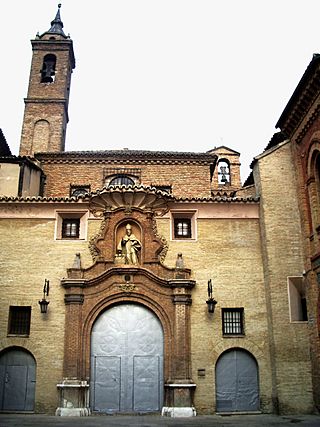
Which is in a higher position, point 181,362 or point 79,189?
point 79,189

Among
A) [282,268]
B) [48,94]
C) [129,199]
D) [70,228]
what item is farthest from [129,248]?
[48,94]

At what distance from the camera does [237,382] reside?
16625mm

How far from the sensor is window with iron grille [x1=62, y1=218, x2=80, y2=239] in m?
18.5

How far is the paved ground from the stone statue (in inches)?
210

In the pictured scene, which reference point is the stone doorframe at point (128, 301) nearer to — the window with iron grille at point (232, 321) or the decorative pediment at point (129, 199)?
the window with iron grille at point (232, 321)

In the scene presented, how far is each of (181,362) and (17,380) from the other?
18.6 ft

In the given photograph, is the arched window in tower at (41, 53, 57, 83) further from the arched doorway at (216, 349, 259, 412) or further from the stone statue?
the arched doorway at (216, 349, 259, 412)

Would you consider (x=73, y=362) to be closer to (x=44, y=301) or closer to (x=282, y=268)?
(x=44, y=301)

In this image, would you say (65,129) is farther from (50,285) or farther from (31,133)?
(50,285)

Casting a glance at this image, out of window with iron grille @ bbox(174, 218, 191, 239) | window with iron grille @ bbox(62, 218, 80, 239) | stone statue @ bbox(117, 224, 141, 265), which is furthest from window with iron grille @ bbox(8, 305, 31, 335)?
window with iron grille @ bbox(174, 218, 191, 239)

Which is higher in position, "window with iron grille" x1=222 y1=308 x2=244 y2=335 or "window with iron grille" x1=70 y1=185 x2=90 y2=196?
"window with iron grille" x1=70 y1=185 x2=90 y2=196

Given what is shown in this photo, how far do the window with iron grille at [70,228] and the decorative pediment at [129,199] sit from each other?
0.85 meters

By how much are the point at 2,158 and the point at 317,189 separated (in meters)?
12.7

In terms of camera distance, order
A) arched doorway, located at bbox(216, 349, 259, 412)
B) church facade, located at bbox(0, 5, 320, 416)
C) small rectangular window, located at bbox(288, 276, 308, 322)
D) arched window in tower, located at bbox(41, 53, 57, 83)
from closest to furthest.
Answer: church facade, located at bbox(0, 5, 320, 416), arched doorway, located at bbox(216, 349, 259, 412), small rectangular window, located at bbox(288, 276, 308, 322), arched window in tower, located at bbox(41, 53, 57, 83)
